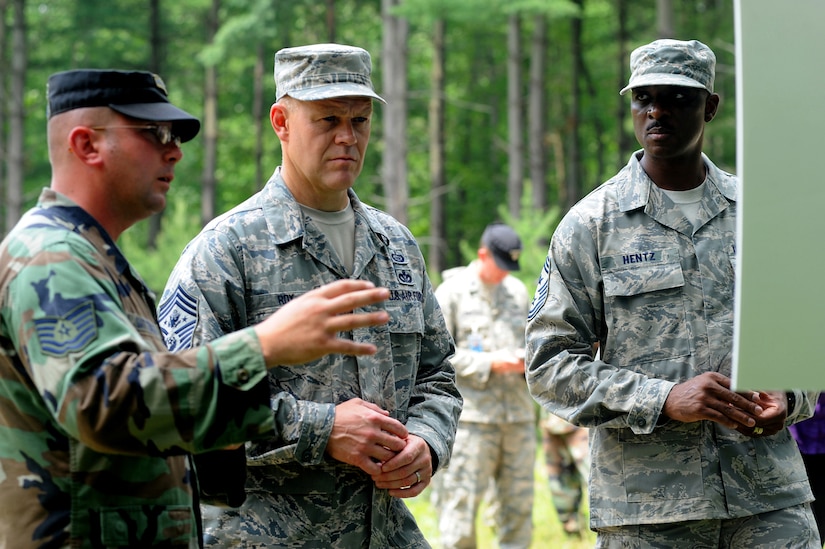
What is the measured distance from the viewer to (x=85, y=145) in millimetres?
2658

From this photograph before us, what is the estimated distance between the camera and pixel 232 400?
7.94ft

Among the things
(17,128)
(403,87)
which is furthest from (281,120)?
(17,128)

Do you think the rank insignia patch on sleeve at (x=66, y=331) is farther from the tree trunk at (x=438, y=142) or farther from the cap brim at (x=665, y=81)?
the tree trunk at (x=438, y=142)

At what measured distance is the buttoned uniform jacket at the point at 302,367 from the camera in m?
3.51

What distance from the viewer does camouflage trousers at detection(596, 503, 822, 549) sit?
3.91 meters

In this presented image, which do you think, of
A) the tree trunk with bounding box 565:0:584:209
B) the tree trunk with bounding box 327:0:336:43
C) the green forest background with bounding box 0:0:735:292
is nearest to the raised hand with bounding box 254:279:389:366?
the green forest background with bounding box 0:0:735:292

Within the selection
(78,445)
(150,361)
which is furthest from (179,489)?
(150,361)

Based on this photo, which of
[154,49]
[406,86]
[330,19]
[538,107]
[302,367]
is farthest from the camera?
[154,49]

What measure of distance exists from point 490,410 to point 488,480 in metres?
0.56

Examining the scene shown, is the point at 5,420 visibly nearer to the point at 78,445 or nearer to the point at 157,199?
the point at 78,445

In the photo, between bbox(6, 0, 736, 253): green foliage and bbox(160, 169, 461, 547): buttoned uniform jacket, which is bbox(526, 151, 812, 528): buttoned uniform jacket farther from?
bbox(6, 0, 736, 253): green foliage

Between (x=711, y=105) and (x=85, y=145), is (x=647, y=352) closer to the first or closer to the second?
(x=711, y=105)

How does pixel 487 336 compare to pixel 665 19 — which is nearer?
pixel 487 336

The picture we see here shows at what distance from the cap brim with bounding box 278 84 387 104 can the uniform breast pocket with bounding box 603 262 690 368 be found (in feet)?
3.83
